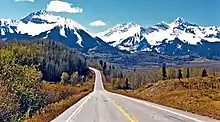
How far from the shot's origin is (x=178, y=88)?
245 feet

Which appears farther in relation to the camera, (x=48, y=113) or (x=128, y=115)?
(x=48, y=113)

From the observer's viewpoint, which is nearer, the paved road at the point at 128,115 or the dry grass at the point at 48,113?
the paved road at the point at 128,115

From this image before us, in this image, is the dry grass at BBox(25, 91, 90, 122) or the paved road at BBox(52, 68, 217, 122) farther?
the dry grass at BBox(25, 91, 90, 122)

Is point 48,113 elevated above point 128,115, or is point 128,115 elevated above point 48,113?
point 128,115

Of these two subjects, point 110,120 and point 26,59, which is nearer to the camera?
point 110,120

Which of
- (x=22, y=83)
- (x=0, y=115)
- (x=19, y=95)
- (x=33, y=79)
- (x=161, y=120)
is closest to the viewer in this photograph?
(x=161, y=120)

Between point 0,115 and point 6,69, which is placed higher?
point 6,69

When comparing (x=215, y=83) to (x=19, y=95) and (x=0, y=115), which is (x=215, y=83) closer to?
(x=19, y=95)

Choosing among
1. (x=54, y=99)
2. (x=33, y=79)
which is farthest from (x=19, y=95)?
(x=54, y=99)

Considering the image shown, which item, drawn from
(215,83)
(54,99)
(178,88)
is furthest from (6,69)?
(215,83)

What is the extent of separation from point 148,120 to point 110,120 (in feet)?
7.25

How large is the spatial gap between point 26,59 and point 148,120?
586ft

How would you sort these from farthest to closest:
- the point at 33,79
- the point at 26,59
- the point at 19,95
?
the point at 26,59 < the point at 33,79 < the point at 19,95

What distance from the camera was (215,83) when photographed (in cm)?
7094
